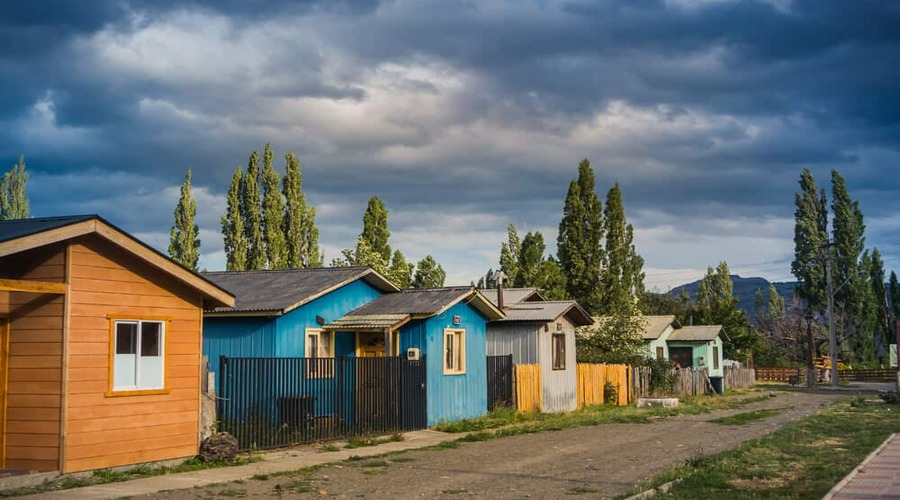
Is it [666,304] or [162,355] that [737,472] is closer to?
[162,355]

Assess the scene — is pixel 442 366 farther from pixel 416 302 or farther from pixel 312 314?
pixel 312 314

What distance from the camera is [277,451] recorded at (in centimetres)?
1825

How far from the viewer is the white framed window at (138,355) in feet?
49.4

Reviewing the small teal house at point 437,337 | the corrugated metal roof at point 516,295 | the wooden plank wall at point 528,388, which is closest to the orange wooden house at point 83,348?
the small teal house at point 437,337

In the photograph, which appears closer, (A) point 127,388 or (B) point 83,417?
(B) point 83,417

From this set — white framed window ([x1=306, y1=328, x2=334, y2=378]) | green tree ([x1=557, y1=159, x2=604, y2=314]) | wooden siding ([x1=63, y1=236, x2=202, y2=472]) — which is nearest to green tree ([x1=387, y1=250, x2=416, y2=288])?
green tree ([x1=557, y1=159, x2=604, y2=314])

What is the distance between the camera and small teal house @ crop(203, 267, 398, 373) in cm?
2283

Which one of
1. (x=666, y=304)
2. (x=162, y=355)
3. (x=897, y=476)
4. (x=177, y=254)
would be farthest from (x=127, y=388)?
(x=666, y=304)

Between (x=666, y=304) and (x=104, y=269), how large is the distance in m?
74.3

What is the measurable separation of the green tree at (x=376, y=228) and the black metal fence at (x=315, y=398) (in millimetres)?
32690

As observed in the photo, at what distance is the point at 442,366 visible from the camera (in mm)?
24922

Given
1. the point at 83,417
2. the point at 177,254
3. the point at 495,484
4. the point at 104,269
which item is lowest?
the point at 495,484

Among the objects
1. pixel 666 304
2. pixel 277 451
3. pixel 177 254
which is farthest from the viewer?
pixel 666 304

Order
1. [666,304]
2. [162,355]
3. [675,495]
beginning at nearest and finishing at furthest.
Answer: [675,495] → [162,355] → [666,304]
